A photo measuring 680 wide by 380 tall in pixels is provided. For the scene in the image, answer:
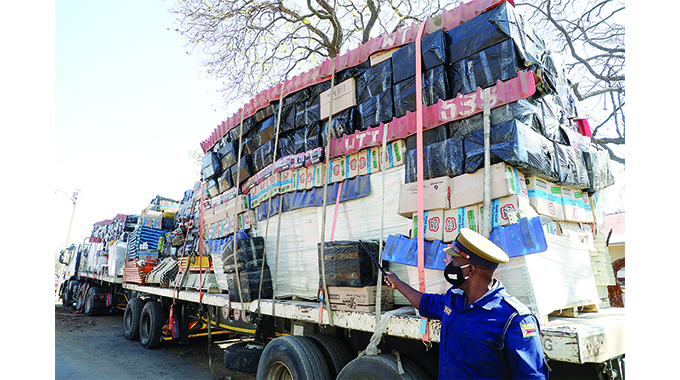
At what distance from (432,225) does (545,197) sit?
91cm

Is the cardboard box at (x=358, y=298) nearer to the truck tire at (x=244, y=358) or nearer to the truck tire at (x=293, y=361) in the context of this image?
the truck tire at (x=293, y=361)

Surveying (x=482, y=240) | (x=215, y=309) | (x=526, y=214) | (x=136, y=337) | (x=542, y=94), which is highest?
→ (x=542, y=94)

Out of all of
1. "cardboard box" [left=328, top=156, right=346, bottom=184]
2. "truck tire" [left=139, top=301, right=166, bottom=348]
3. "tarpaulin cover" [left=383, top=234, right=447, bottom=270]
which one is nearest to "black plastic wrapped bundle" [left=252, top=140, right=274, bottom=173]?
"cardboard box" [left=328, top=156, right=346, bottom=184]

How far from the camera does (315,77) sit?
183 inches

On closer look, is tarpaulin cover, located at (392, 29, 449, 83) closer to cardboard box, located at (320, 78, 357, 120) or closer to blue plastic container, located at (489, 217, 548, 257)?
cardboard box, located at (320, 78, 357, 120)

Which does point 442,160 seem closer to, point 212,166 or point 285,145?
point 285,145

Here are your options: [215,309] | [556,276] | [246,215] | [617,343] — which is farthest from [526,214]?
[215,309]

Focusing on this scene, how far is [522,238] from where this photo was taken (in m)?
2.65

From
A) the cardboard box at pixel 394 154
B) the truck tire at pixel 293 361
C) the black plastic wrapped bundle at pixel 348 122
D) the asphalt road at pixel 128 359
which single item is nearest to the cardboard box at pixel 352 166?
the black plastic wrapped bundle at pixel 348 122

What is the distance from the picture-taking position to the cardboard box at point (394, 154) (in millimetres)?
3616

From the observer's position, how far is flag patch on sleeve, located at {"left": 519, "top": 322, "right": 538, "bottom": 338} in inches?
81.7

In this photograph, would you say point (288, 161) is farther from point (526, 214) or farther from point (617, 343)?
point (617, 343)

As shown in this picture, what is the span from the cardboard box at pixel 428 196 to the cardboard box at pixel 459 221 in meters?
0.08

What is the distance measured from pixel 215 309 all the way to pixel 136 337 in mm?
3651
